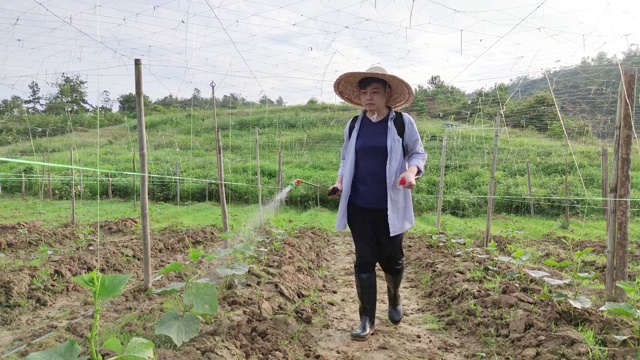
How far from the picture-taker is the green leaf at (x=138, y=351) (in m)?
2.03

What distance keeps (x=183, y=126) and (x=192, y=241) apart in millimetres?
11972

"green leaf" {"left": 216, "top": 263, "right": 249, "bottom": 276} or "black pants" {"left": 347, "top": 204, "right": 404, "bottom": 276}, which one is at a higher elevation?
"black pants" {"left": 347, "top": 204, "right": 404, "bottom": 276}

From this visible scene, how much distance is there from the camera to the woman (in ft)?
10.5

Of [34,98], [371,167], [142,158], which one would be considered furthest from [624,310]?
[34,98]

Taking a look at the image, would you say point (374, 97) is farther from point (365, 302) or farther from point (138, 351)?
point (138, 351)

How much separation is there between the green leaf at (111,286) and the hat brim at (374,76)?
2062 millimetres

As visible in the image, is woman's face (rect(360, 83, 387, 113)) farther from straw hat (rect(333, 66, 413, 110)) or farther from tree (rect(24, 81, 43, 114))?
tree (rect(24, 81, 43, 114))

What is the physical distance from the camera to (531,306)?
3361 millimetres

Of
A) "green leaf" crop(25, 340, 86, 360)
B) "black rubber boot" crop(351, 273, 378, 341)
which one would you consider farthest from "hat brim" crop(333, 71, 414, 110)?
"green leaf" crop(25, 340, 86, 360)

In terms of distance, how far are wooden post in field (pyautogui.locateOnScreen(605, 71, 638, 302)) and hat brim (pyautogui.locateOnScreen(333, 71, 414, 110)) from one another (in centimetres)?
155

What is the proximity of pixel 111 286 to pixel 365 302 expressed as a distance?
1.74 meters

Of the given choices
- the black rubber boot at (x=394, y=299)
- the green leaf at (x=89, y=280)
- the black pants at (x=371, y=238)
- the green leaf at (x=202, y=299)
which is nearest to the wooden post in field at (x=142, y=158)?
the green leaf at (x=202, y=299)

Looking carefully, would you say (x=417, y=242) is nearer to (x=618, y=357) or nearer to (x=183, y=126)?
(x=618, y=357)

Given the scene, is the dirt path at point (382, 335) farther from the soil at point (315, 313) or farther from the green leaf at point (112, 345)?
the green leaf at point (112, 345)
